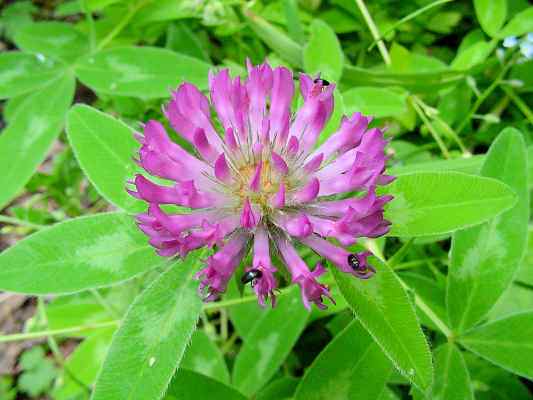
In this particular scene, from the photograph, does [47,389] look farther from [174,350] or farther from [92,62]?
[174,350]

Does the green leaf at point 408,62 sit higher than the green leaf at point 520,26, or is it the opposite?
the green leaf at point 520,26

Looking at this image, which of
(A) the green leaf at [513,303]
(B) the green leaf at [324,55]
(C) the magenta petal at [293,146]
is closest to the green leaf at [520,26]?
(B) the green leaf at [324,55]

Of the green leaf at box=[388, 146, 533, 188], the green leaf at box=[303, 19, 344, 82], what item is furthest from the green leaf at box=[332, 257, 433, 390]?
the green leaf at box=[303, 19, 344, 82]

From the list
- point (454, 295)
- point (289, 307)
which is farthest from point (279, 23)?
point (454, 295)

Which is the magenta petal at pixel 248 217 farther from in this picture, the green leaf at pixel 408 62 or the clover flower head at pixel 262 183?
the green leaf at pixel 408 62

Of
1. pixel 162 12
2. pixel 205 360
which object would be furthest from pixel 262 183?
pixel 162 12

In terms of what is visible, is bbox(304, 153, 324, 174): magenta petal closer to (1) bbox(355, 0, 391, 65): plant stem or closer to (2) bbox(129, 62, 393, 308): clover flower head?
(2) bbox(129, 62, 393, 308): clover flower head
